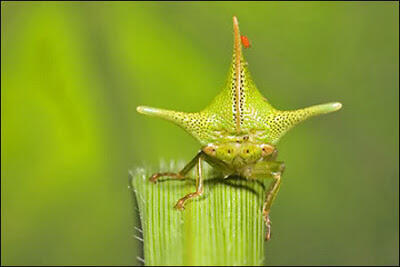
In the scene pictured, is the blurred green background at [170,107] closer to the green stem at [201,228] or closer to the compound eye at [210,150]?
the compound eye at [210,150]

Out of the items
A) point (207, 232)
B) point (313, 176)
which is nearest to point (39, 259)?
point (313, 176)

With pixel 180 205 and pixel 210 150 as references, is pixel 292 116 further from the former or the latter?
pixel 180 205

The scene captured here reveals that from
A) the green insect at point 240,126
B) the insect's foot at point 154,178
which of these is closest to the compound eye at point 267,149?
the green insect at point 240,126

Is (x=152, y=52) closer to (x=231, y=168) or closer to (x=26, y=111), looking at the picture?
(x=26, y=111)

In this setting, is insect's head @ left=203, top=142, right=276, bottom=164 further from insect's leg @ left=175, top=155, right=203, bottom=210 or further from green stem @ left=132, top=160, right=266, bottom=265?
green stem @ left=132, top=160, right=266, bottom=265

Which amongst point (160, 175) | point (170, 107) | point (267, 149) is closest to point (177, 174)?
point (160, 175)
